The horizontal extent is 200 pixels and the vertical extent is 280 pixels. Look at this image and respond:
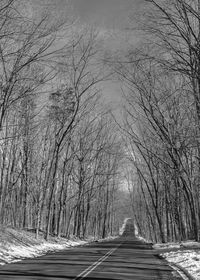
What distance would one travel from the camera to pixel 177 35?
391 inches

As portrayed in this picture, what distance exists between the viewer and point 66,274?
1011 centimetres


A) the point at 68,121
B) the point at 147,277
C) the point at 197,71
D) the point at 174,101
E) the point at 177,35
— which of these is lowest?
the point at 147,277

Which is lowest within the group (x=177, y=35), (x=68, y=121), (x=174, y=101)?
(x=177, y=35)

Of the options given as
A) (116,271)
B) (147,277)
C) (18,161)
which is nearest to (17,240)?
(116,271)

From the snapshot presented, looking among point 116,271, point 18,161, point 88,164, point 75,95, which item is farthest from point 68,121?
point 116,271

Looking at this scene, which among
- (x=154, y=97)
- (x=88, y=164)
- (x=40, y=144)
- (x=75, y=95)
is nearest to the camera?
(x=154, y=97)

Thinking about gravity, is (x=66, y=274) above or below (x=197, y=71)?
below

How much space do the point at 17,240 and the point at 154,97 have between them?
447 inches

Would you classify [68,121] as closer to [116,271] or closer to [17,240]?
[17,240]

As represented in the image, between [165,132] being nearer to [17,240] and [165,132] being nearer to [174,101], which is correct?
[174,101]

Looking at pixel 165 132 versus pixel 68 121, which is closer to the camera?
pixel 165 132

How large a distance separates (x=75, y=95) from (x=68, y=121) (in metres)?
3.09

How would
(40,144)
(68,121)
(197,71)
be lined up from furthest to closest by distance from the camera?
(40,144) < (68,121) < (197,71)

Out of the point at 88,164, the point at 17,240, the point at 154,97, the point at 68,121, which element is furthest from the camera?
the point at 88,164
